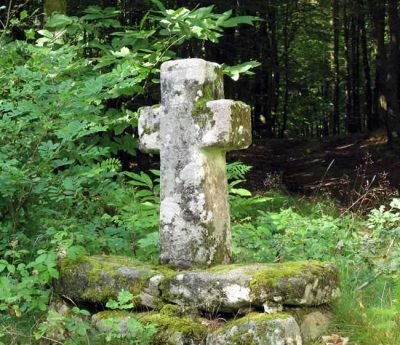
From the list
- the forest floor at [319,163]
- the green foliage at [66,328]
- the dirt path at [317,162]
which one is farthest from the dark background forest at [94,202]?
the dirt path at [317,162]

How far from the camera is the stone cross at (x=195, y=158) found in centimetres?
411

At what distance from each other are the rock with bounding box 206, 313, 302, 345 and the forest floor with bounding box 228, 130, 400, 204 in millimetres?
8861

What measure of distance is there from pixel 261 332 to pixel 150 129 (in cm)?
180

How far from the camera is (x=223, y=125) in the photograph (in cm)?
406

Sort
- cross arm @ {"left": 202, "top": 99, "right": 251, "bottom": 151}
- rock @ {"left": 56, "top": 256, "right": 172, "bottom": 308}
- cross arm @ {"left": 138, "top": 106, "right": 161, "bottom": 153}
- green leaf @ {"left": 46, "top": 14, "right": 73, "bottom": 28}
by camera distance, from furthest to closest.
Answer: green leaf @ {"left": 46, "top": 14, "right": 73, "bottom": 28}
cross arm @ {"left": 138, "top": 106, "right": 161, "bottom": 153}
cross arm @ {"left": 202, "top": 99, "right": 251, "bottom": 151}
rock @ {"left": 56, "top": 256, "right": 172, "bottom": 308}

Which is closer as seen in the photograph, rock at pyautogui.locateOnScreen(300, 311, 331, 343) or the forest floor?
rock at pyautogui.locateOnScreen(300, 311, 331, 343)

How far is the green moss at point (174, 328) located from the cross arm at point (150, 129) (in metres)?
1.33

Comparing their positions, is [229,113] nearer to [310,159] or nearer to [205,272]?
[205,272]

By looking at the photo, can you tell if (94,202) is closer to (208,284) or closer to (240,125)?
(240,125)

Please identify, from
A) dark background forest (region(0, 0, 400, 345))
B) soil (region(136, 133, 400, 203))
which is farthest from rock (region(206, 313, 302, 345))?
soil (region(136, 133, 400, 203))

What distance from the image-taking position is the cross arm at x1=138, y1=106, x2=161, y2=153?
4379 mm

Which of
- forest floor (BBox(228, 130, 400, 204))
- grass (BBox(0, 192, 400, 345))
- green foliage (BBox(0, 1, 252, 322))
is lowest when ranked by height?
forest floor (BBox(228, 130, 400, 204))

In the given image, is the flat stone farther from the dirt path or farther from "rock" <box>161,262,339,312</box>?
the dirt path

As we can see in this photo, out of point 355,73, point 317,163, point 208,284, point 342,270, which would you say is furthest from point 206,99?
point 355,73
